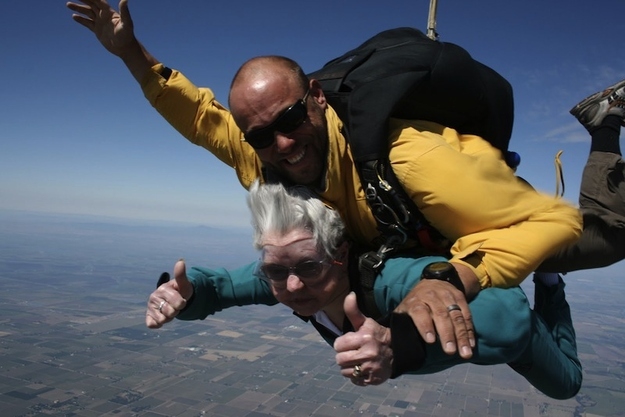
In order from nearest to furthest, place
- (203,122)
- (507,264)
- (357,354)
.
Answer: (357,354) < (507,264) < (203,122)

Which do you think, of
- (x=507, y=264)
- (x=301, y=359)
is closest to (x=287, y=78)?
(x=507, y=264)

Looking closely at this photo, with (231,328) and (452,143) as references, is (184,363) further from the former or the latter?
(452,143)

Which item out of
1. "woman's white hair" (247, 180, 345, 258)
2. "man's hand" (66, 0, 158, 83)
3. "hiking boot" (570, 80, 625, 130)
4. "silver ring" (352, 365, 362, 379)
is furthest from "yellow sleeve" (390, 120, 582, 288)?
"man's hand" (66, 0, 158, 83)

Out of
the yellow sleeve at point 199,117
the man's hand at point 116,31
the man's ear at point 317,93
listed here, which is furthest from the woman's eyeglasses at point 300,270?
the man's hand at point 116,31

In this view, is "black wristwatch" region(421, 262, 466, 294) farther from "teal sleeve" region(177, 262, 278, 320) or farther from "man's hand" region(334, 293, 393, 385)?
"teal sleeve" region(177, 262, 278, 320)

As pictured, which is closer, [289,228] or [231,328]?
[289,228]

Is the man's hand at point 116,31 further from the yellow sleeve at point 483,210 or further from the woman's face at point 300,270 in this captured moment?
the yellow sleeve at point 483,210

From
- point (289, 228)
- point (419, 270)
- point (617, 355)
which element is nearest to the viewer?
point (419, 270)

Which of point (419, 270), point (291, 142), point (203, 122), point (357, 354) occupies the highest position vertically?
point (203, 122)
